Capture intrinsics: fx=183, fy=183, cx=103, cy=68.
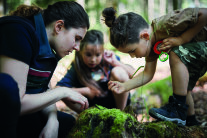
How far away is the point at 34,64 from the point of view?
4.69ft

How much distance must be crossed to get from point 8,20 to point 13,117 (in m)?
0.68

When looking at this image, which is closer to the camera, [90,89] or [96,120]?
[96,120]

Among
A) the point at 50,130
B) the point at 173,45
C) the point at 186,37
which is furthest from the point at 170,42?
the point at 50,130

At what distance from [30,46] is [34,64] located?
7.2 inches

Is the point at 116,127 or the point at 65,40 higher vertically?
the point at 65,40

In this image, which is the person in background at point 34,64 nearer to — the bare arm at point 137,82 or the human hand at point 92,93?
the bare arm at point 137,82

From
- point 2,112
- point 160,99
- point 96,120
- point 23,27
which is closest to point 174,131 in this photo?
point 96,120

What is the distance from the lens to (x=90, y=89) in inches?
106

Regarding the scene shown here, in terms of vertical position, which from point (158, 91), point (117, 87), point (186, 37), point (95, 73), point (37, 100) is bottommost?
point (158, 91)

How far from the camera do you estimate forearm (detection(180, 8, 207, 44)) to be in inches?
66.2

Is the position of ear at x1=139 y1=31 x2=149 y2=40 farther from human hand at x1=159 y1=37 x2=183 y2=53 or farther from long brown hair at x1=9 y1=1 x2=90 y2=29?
long brown hair at x1=9 y1=1 x2=90 y2=29

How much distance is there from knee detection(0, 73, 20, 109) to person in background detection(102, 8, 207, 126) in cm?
110

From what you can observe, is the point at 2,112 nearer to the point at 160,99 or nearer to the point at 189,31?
the point at 189,31

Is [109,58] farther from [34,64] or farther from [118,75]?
[34,64]
